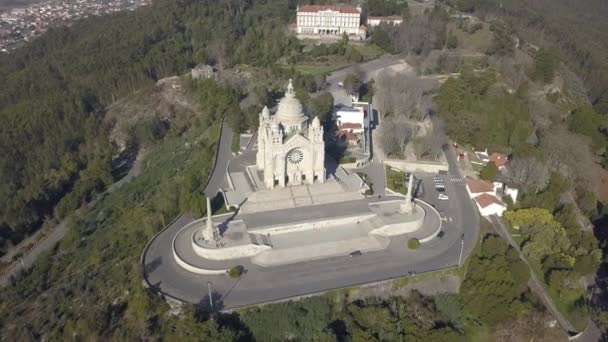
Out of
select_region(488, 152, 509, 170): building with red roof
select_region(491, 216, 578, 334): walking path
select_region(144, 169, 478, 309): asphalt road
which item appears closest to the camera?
select_region(144, 169, 478, 309): asphalt road

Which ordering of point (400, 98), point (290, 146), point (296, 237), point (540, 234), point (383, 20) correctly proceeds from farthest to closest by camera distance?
point (383, 20) → point (400, 98) → point (290, 146) → point (540, 234) → point (296, 237)

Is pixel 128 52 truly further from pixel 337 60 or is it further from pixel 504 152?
pixel 504 152

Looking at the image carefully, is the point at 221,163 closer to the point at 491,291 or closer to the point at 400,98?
the point at 400,98

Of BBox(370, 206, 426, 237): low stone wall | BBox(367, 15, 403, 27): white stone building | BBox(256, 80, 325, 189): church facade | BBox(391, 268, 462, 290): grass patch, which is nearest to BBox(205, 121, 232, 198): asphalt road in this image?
BBox(256, 80, 325, 189): church facade

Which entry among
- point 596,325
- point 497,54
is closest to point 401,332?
point 596,325

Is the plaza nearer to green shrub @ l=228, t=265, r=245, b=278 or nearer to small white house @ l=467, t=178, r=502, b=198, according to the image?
green shrub @ l=228, t=265, r=245, b=278

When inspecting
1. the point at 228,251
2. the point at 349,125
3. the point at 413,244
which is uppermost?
the point at 349,125

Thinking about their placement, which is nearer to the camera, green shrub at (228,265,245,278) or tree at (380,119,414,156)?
green shrub at (228,265,245,278)

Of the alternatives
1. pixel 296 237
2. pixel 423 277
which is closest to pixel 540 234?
pixel 423 277
